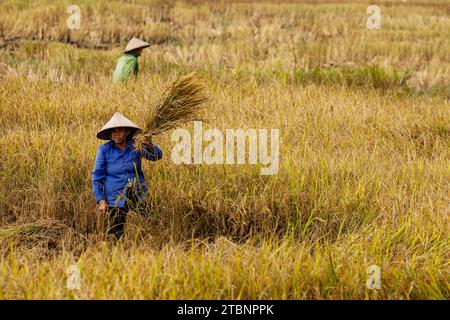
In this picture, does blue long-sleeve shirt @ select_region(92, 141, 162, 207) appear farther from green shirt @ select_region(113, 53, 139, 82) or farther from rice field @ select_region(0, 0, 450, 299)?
green shirt @ select_region(113, 53, 139, 82)

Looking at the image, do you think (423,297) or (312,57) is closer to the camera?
(423,297)

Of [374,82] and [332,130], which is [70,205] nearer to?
[332,130]

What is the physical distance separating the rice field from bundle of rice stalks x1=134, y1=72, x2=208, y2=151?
398mm

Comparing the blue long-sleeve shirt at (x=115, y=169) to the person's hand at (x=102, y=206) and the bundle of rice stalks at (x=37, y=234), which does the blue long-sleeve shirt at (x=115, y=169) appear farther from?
the bundle of rice stalks at (x=37, y=234)

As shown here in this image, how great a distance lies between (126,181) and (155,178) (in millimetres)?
504

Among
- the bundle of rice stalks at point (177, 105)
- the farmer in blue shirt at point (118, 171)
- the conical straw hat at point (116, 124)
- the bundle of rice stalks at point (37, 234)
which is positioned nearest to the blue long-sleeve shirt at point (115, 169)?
the farmer in blue shirt at point (118, 171)

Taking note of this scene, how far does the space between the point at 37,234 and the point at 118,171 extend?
0.60 m

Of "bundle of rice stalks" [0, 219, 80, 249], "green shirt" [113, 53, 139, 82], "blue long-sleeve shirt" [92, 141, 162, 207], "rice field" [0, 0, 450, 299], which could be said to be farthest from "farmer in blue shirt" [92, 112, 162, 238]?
"green shirt" [113, 53, 139, 82]

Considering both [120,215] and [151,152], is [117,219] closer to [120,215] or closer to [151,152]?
[120,215]

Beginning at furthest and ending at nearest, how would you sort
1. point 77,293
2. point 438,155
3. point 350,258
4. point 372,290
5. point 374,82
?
1. point 374,82
2. point 438,155
3. point 350,258
4. point 372,290
5. point 77,293

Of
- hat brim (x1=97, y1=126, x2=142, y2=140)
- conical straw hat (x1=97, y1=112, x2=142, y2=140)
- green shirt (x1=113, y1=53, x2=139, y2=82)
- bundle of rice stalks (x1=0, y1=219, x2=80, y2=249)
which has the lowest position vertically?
bundle of rice stalks (x1=0, y1=219, x2=80, y2=249)

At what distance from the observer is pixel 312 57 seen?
11.5m

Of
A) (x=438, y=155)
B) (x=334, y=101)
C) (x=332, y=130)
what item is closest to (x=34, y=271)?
(x=332, y=130)

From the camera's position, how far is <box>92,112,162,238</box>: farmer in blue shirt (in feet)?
12.9
